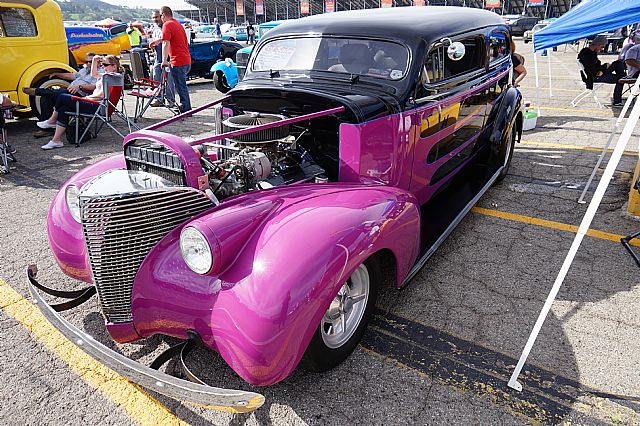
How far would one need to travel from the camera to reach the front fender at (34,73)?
7801mm

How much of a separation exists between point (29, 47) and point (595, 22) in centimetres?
870

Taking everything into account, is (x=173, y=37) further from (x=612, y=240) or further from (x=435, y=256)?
(x=612, y=240)

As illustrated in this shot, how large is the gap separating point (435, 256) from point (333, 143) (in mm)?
1277

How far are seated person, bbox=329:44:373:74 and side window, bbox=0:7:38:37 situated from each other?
7.27m

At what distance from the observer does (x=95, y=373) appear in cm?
242

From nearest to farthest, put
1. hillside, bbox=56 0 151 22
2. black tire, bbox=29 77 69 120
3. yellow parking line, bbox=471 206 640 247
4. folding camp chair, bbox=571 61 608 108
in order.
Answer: yellow parking line, bbox=471 206 640 247
black tire, bbox=29 77 69 120
folding camp chair, bbox=571 61 608 108
hillside, bbox=56 0 151 22

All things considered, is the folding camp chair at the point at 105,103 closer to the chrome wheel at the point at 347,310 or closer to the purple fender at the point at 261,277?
the purple fender at the point at 261,277

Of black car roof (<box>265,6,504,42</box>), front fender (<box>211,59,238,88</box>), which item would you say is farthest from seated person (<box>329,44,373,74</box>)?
front fender (<box>211,59,238,88</box>)

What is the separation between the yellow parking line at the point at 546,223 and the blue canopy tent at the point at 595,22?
66.5 inches

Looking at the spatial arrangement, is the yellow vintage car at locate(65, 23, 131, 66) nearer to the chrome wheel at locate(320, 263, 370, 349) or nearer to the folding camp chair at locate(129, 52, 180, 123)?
the folding camp chair at locate(129, 52, 180, 123)

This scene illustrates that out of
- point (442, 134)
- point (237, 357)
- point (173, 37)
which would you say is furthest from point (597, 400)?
point (173, 37)

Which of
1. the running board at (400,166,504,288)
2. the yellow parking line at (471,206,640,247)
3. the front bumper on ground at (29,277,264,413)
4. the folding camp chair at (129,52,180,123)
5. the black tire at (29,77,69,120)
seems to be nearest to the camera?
the front bumper on ground at (29,277,264,413)

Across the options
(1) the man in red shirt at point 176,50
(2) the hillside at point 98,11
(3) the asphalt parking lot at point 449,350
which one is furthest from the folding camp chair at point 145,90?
(2) the hillside at point 98,11

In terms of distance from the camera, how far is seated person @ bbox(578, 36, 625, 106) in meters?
9.12
